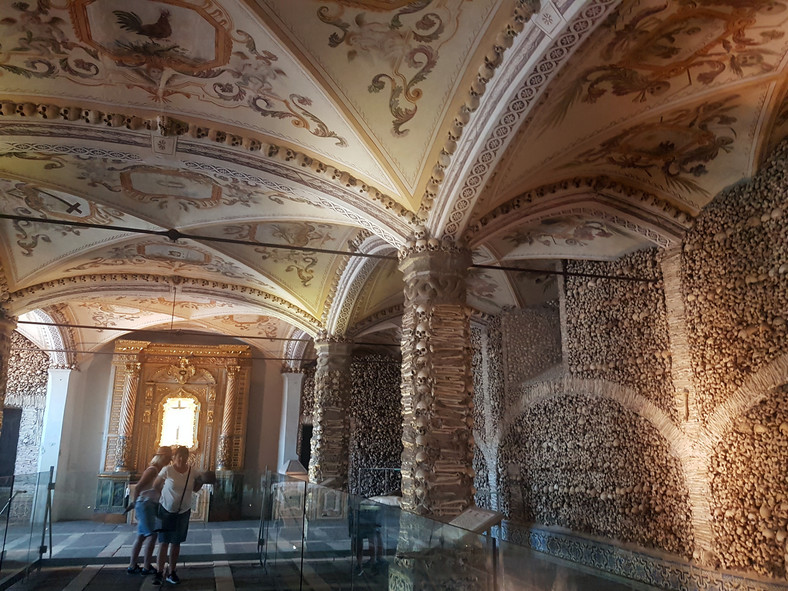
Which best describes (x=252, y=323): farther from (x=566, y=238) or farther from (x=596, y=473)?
(x=596, y=473)

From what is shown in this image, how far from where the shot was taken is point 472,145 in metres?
5.43

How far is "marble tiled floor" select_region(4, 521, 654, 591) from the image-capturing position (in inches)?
96.1

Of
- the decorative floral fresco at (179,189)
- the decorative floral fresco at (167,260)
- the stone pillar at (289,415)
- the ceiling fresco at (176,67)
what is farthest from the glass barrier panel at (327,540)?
the stone pillar at (289,415)

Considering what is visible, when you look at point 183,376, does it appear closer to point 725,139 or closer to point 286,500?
point 286,500

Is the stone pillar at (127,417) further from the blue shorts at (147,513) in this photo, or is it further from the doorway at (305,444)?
the blue shorts at (147,513)

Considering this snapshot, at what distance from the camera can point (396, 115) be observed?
560 centimetres

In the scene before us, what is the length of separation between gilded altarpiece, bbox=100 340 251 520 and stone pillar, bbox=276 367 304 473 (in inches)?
38.4

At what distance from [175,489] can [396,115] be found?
166 inches

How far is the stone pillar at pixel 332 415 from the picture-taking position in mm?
10562

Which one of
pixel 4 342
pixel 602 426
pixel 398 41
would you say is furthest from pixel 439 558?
pixel 4 342

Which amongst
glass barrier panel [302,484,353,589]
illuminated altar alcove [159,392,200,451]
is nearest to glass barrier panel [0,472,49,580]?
glass barrier panel [302,484,353,589]

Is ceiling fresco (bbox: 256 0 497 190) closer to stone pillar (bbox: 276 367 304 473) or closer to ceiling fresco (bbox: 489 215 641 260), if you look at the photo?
ceiling fresco (bbox: 489 215 641 260)

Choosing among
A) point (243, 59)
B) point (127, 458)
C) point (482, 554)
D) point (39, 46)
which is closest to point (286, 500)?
point (482, 554)

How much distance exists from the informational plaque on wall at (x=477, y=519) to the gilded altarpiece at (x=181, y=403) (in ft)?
34.0
